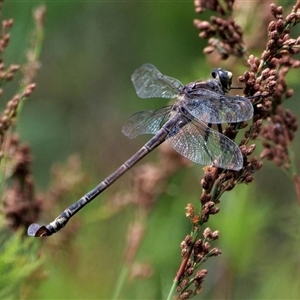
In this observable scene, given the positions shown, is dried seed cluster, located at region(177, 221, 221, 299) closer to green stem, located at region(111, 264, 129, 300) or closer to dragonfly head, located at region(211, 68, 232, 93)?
green stem, located at region(111, 264, 129, 300)

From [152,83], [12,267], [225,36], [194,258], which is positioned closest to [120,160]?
[152,83]

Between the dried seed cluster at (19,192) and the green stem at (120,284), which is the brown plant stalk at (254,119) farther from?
the dried seed cluster at (19,192)

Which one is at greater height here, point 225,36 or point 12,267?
point 225,36

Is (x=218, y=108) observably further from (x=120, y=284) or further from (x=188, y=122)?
(x=120, y=284)

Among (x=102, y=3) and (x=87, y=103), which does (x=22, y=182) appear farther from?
(x=102, y=3)

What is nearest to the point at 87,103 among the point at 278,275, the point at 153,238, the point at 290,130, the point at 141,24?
the point at 141,24

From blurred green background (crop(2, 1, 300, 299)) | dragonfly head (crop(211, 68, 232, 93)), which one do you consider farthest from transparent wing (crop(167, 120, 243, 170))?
blurred green background (crop(2, 1, 300, 299))

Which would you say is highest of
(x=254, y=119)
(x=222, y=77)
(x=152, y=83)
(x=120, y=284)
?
(x=152, y=83)
